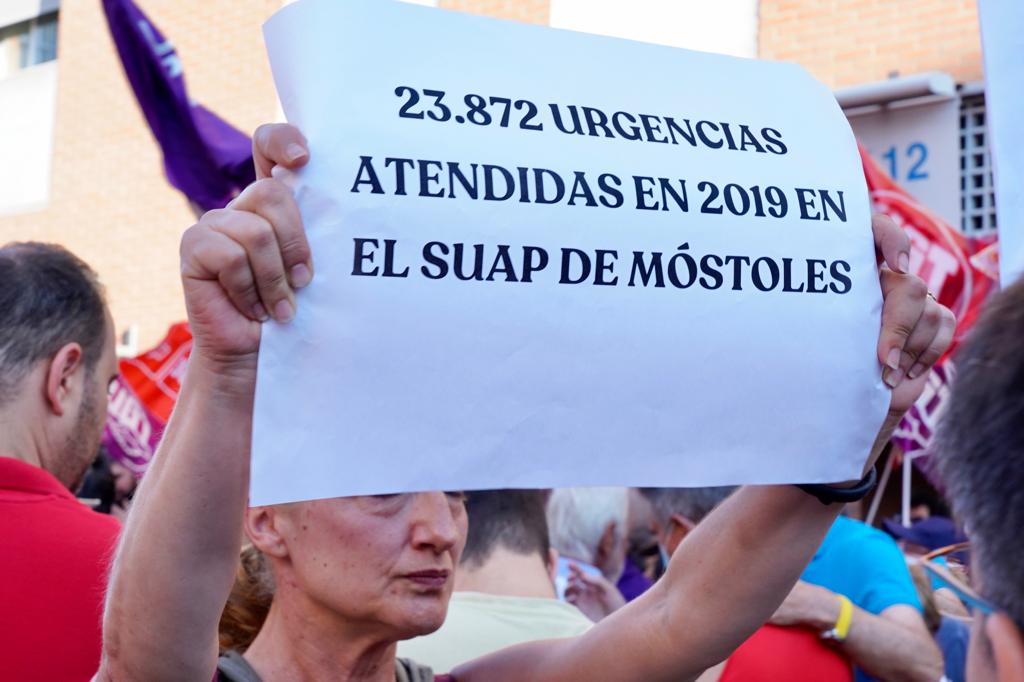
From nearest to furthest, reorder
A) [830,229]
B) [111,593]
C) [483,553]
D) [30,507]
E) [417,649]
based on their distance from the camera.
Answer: [111,593] < [830,229] < [30,507] < [417,649] < [483,553]

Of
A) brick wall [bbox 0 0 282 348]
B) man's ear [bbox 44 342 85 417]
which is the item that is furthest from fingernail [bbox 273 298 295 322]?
brick wall [bbox 0 0 282 348]

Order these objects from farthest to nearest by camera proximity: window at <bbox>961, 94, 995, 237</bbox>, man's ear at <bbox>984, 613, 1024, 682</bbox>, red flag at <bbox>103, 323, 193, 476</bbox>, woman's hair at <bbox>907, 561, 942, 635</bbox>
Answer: window at <bbox>961, 94, 995, 237</bbox> → red flag at <bbox>103, 323, 193, 476</bbox> → woman's hair at <bbox>907, 561, 942, 635</bbox> → man's ear at <bbox>984, 613, 1024, 682</bbox>

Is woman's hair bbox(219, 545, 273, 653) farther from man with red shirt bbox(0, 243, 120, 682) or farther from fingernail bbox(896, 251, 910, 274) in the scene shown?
fingernail bbox(896, 251, 910, 274)

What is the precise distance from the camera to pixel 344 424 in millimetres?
1405

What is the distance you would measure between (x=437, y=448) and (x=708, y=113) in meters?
0.55

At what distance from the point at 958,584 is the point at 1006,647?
14cm

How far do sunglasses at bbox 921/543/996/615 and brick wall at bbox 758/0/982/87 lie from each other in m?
6.73

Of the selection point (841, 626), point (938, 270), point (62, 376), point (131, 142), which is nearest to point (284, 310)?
point (62, 376)

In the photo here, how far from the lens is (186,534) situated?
1477 millimetres

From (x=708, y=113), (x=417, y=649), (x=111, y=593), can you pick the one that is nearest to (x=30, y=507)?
(x=417, y=649)

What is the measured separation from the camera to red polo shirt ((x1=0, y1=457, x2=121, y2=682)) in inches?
92.0

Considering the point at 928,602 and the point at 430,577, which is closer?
the point at 430,577

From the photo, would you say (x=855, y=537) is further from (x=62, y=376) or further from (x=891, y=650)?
(x=62, y=376)

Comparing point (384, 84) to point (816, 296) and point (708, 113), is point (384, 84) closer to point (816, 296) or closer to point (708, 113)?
point (708, 113)
